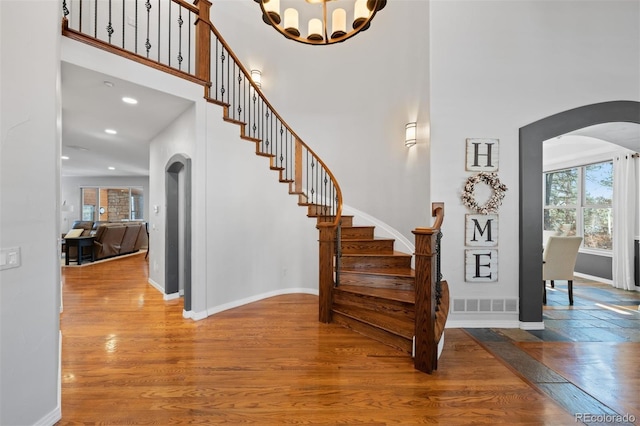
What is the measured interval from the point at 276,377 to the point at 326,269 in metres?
1.37

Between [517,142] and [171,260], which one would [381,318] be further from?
[171,260]

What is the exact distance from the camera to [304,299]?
4.16m

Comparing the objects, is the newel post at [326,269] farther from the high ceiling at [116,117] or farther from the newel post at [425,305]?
the high ceiling at [116,117]

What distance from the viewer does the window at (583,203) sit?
17.2ft

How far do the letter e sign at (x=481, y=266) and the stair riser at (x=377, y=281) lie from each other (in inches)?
31.3

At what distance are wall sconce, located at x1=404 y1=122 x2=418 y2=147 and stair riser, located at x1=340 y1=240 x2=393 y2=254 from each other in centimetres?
146

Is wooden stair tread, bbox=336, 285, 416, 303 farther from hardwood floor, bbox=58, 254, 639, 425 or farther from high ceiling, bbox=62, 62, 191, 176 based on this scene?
high ceiling, bbox=62, 62, 191, 176

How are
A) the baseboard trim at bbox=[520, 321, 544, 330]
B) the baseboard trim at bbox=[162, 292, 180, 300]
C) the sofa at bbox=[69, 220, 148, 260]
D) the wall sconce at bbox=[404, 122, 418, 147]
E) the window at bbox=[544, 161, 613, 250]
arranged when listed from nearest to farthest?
the baseboard trim at bbox=[520, 321, 544, 330], the wall sconce at bbox=[404, 122, 418, 147], the baseboard trim at bbox=[162, 292, 180, 300], the window at bbox=[544, 161, 613, 250], the sofa at bbox=[69, 220, 148, 260]

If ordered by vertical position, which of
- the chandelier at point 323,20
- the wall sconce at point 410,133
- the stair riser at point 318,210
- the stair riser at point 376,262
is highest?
the chandelier at point 323,20

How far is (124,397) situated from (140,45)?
15.6 ft

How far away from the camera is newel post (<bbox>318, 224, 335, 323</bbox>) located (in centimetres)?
326

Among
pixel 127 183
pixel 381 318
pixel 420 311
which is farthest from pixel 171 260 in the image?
pixel 127 183

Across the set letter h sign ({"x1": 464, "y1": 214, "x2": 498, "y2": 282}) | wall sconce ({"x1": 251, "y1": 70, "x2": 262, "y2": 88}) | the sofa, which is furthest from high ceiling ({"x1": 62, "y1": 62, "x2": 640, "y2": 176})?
the sofa

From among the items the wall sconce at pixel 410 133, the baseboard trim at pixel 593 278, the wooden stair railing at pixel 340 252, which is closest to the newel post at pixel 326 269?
the wooden stair railing at pixel 340 252
